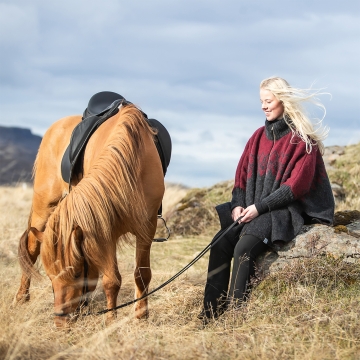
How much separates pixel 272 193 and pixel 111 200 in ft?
4.00

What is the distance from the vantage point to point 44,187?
5723 millimetres

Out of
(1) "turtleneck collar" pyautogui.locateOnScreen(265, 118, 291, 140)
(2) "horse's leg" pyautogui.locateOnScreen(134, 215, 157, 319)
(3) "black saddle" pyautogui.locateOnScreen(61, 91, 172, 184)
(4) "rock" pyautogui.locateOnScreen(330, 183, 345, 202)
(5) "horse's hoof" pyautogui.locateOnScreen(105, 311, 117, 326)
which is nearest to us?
(5) "horse's hoof" pyautogui.locateOnScreen(105, 311, 117, 326)

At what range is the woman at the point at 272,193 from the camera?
423cm

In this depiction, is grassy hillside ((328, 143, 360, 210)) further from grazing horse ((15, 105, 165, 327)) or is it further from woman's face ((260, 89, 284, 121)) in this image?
grazing horse ((15, 105, 165, 327))

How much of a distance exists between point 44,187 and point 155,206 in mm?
1662

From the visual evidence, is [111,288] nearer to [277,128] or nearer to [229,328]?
[229,328]

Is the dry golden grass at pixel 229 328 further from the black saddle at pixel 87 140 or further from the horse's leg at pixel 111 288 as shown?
the black saddle at pixel 87 140

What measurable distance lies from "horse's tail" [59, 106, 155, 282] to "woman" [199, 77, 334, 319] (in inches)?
28.4

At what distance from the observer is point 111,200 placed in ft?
12.6

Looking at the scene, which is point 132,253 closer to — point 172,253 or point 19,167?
point 172,253

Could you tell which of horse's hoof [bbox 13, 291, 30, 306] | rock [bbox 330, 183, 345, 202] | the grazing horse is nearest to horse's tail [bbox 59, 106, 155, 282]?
the grazing horse

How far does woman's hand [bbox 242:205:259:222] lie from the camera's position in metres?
4.27

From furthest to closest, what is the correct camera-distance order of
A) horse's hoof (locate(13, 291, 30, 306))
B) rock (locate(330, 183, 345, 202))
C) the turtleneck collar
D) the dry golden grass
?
rock (locate(330, 183, 345, 202)), horse's hoof (locate(13, 291, 30, 306)), the turtleneck collar, the dry golden grass

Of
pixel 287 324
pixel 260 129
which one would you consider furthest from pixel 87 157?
pixel 287 324
